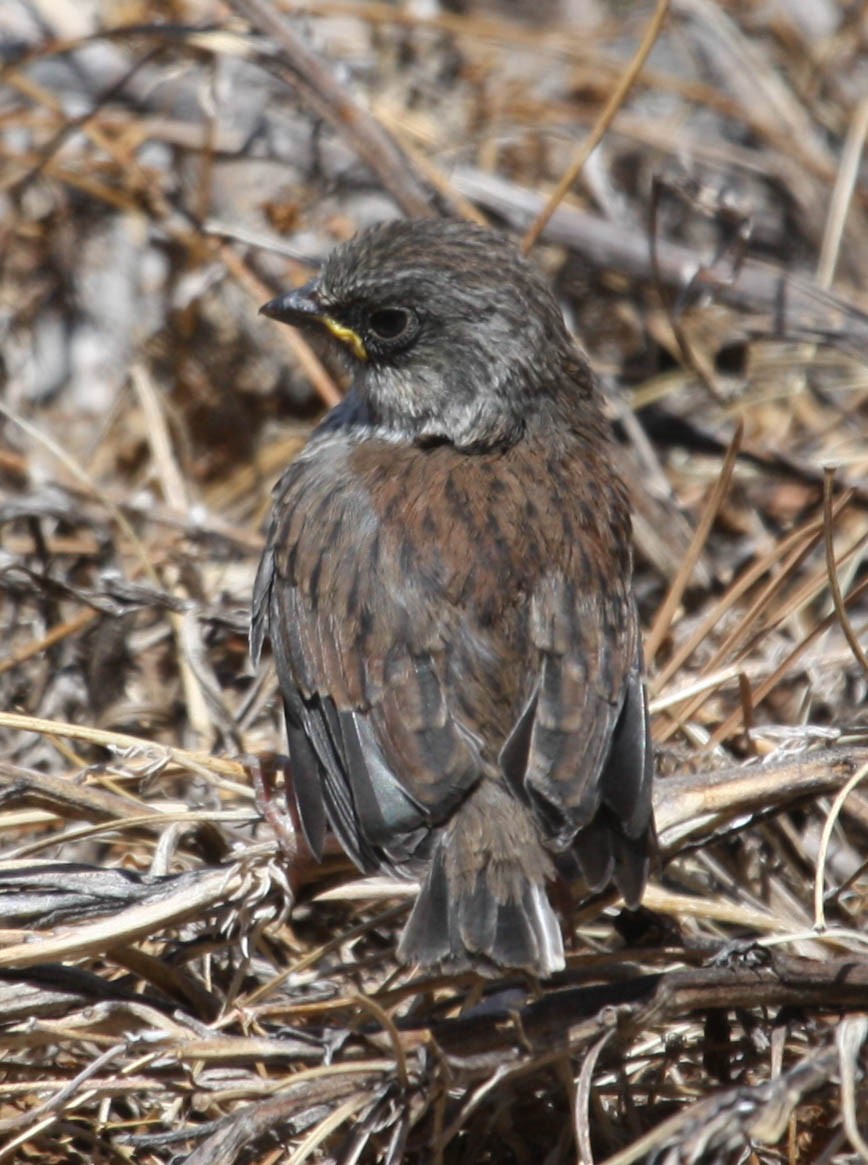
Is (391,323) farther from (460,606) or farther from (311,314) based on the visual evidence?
(460,606)

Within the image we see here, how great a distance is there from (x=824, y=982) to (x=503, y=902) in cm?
71

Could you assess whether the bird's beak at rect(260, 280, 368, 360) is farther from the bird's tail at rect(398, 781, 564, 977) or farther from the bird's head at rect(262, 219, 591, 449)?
the bird's tail at rect(398, 781, 564, 977)

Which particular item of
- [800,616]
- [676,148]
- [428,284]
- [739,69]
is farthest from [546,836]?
[739,69]

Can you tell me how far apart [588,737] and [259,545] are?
6.03ft

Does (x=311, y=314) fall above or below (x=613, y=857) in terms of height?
above

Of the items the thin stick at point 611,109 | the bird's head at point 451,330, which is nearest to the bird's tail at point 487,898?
the bird's head at point 451,330

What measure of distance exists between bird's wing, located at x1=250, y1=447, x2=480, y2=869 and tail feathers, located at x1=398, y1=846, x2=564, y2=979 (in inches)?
6.7

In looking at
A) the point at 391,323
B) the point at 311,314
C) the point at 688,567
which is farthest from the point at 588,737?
the point at 311,314

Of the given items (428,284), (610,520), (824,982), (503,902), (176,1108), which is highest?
(428,284)

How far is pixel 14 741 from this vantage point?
4.36 m

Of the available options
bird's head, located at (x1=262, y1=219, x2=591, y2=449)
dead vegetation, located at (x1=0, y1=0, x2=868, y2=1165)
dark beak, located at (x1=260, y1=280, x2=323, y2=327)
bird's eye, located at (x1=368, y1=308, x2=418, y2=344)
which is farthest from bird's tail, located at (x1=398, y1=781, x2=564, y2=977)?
dark beak, located at (x1=260, y1=280, x2=323, y2=327)

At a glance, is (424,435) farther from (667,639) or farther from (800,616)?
(800,616)

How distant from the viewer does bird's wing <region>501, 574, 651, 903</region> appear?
10.9ft

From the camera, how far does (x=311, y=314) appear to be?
4.48m
